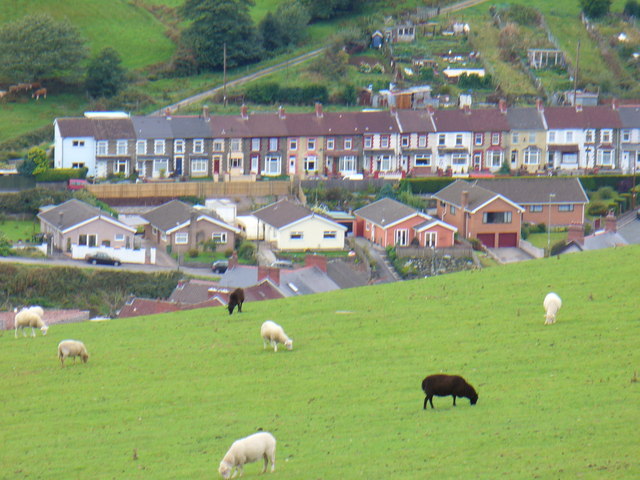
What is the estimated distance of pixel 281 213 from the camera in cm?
7969

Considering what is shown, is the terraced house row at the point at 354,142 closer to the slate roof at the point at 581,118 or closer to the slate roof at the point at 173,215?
the slate roof at the point at 581,118

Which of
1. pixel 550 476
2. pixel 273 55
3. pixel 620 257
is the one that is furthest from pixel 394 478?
pixel 273 55

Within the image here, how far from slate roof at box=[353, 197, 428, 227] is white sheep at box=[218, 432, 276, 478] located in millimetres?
54012

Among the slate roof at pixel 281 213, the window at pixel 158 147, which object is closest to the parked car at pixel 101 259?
the slate roof at pixel 281 213

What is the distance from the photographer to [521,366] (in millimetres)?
30266

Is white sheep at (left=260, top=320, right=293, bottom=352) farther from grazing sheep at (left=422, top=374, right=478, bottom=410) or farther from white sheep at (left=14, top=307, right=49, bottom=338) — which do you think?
white sheep at (left=14, top=307, right=49, bottom=338)

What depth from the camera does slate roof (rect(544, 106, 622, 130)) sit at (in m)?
101

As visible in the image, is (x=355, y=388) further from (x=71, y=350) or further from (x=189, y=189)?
(x=189, y=189)

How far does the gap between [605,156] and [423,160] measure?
1443cm

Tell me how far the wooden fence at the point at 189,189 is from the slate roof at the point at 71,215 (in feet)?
23.0

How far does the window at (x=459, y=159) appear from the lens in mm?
98625

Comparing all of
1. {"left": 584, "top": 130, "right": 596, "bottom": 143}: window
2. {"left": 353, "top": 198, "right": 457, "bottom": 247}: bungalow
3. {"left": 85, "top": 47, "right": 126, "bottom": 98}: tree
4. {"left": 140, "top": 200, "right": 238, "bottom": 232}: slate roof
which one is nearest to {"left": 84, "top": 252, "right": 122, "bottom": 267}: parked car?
{"left": 140, "top": 200, "right": 238, "bottom": 232}: slate roof

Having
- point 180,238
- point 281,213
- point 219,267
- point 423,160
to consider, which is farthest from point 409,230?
point 423,160

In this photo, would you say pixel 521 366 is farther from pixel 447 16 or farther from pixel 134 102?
pixel 447 16
